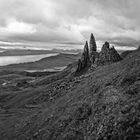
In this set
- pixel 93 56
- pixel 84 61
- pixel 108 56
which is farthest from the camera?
pixel 84 61

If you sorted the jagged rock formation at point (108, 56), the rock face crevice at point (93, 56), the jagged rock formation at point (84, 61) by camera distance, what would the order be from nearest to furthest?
the jagged rock formation at point (108, 56) < the rock face crevice at point (93, 56) < the jagged rock formation at point (84, 61)

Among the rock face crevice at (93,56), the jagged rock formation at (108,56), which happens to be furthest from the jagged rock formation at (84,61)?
the jagged rock formation at (108,56)

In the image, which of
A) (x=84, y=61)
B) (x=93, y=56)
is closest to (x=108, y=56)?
(x=93, y=56)

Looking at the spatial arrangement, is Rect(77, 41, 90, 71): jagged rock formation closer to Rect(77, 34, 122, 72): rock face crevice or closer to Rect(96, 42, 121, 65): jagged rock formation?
Rect(77, 34, 122, 72): rock face crevice

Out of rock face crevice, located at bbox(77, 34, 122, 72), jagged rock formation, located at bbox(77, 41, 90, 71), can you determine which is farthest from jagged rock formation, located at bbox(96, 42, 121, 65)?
jagged rock formation, located at bbox(77, 41, 90, 71)

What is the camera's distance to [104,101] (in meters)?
31.4

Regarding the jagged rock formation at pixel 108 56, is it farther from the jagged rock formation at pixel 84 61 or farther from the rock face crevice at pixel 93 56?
Result: the jagged rock formation at pixel 84 61

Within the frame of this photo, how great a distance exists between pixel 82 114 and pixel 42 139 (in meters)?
7.80

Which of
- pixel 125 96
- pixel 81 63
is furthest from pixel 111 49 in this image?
pixel 125 96

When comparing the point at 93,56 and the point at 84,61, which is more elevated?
the point at 93,56

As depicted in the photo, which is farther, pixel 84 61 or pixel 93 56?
pixel 84 61

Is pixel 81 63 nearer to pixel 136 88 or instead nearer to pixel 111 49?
pixel 111 49

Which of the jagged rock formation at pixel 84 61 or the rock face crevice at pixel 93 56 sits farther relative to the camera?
the jagged rock formation at pixel 84 61

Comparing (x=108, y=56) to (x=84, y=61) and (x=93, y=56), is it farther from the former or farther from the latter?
(x=84, y=61)
